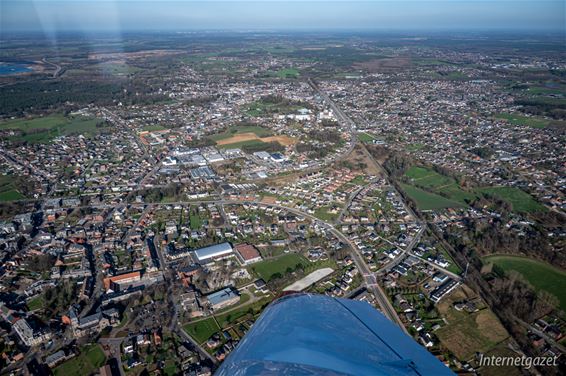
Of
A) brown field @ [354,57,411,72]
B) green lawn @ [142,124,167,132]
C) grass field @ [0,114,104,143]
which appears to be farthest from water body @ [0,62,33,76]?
brown field @ [354,57,411,72]

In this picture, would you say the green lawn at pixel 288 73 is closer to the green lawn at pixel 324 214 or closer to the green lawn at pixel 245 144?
the green lawn at pixel 245 144

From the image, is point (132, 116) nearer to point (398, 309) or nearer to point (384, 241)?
point (384, 241)

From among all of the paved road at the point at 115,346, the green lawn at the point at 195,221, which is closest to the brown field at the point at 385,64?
the green lawn at the point at 195,221

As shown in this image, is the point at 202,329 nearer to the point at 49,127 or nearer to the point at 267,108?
the point at 49,127

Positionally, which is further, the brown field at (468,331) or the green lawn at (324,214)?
the green lawn at (324,214)

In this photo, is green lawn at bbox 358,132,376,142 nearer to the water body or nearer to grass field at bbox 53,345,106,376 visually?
grass field at bbox 53,345,106,376
